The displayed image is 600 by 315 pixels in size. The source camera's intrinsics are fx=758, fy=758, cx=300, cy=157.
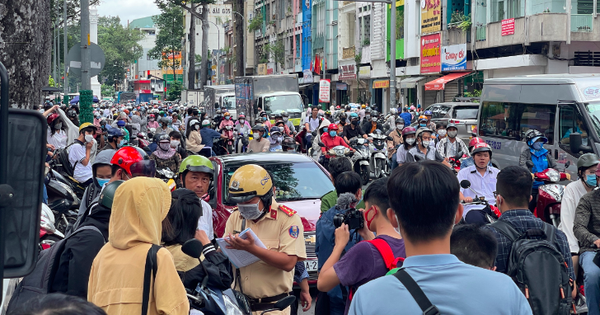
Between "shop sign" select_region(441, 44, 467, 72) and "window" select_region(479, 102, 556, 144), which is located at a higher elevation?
"shop sign" select_region(441, 44, 467, 72)

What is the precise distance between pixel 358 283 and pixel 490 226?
124 centimetres

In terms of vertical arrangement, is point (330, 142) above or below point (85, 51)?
below

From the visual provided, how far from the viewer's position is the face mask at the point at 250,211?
464cm

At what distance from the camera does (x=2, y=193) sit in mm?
2137

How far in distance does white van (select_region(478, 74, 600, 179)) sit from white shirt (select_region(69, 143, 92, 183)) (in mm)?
7476

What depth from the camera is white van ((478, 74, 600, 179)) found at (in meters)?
12.7

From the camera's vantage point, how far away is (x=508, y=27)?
2956 cm

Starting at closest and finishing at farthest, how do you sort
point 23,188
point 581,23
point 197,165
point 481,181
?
point 23,188 < point 197,165 < point 481,181 < point 581,23

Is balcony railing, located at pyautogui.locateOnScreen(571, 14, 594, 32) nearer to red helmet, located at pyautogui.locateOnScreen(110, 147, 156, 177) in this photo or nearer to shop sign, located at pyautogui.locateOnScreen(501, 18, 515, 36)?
shop sign, located at pyautogui.locateOnScreen(501, 18, 515, 36)

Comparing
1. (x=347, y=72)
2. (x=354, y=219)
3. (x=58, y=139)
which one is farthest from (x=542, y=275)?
(x=347, y=72)

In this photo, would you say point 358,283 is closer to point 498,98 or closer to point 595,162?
point 595,162

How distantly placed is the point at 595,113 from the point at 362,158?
6295 millimetres

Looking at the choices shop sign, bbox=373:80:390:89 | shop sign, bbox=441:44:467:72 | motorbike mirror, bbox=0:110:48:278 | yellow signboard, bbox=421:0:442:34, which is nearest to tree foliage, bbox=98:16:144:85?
shop sign, bbox=373:80:390:89

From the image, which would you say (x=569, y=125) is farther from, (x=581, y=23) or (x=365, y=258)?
(x=581, y=23)
